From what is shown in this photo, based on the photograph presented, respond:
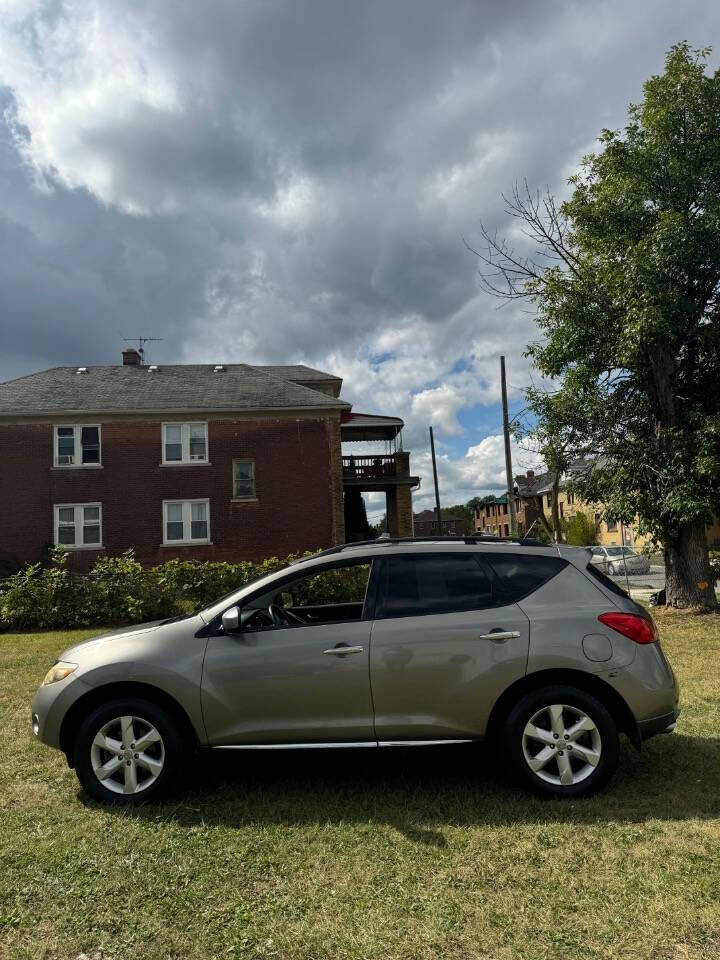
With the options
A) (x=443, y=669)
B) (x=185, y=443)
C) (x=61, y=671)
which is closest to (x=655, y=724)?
(x=443, y=669)

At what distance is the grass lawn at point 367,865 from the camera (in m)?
2.98

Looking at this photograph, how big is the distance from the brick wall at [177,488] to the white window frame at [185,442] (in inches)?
6.3

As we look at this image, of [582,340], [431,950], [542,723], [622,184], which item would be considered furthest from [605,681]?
[622,184]

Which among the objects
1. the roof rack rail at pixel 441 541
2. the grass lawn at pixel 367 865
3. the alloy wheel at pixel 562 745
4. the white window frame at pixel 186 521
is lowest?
the grass lawn at pixel 367 865

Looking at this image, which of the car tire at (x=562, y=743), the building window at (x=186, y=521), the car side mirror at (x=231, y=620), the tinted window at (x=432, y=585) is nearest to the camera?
the car tire at (x=562, y=743)

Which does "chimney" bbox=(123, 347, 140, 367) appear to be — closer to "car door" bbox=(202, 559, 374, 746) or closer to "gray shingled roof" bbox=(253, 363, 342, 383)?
"gray shingled roof" bbox=(253, 363, 342, 383)

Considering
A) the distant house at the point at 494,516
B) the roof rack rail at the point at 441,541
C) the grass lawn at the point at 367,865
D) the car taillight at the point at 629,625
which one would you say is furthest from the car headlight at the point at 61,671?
the distant house at the point at 494,516

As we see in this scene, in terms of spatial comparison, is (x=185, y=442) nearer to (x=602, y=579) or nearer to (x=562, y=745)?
(x=602, y=579)

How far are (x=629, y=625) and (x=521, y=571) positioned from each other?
2.50ft

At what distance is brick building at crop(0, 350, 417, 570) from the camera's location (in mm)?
26328

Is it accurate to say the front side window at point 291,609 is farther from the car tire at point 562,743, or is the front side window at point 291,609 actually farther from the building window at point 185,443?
the building window at point 185,443

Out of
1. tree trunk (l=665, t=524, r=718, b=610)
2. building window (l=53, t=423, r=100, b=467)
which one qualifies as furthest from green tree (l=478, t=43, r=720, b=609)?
building window (l=53, t=423, r=100, b=467)

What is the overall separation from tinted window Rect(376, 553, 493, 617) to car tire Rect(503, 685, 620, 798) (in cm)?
73

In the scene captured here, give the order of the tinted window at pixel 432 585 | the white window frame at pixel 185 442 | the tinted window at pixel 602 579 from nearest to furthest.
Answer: the tinted window at pixel 432 585
the tinted window at pixel 602 579
the white window frame at pixel 185 442
